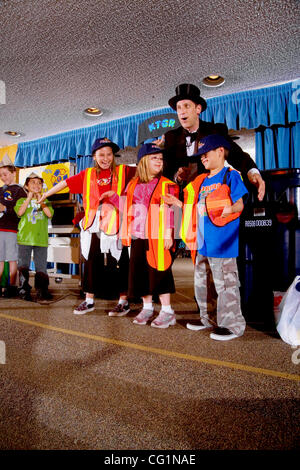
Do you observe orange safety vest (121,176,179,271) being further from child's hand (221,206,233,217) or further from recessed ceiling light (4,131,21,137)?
recessed ceiling light (4,131,21,137)

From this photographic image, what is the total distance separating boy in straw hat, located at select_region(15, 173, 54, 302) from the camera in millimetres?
2959

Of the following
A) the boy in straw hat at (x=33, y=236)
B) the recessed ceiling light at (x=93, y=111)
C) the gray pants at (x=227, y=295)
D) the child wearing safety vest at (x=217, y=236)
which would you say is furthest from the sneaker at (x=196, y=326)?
the recessed ceiling light at (x=93, y=111)

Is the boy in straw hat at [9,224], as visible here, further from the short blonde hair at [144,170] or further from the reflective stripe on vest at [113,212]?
the short blonde hair at [144,170]

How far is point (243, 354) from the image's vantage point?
4.87 ft

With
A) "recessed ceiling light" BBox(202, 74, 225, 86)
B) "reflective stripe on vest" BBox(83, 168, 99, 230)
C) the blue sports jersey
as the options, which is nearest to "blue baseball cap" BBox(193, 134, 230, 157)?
the blue sports jersey

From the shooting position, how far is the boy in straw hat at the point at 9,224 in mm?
3051

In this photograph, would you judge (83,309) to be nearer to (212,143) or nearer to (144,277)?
(144,277)

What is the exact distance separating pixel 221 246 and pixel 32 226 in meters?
2.07

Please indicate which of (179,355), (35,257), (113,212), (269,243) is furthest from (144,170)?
(35,257)

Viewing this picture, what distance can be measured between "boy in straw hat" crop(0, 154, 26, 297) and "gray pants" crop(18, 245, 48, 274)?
0.52 feet

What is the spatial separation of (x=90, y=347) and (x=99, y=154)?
152 centimetres

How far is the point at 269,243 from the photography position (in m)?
2.08

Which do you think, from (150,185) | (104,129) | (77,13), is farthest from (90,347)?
(104,129)

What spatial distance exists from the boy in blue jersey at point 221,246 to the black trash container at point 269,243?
1.22ft
